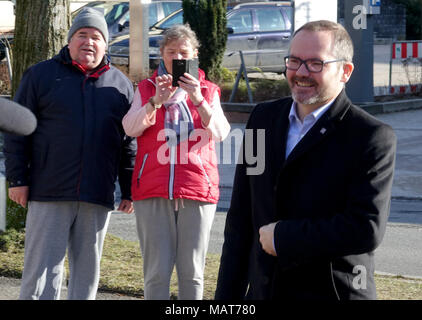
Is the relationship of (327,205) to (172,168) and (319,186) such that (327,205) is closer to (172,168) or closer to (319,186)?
(319,186)

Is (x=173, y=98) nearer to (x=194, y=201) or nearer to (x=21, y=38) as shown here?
(x=194, y=201)

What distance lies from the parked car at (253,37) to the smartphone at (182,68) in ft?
45.3

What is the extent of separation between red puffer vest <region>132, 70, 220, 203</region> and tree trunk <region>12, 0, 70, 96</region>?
7.11 feet

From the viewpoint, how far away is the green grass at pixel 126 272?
591 centimetres

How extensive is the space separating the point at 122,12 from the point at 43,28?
14337 millimetres

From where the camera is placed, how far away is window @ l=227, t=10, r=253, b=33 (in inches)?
787

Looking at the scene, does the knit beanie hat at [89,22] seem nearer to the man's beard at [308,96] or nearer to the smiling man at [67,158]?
the smiling man at [67,158]

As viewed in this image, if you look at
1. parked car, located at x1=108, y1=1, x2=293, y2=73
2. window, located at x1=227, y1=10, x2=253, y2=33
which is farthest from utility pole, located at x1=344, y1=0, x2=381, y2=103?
window, located at x1=227, y1=10, x2=253, y2=33

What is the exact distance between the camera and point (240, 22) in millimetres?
20078

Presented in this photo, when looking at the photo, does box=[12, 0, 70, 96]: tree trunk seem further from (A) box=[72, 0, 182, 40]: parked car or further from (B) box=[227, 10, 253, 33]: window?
(B) box=[227, 10, 253, 33]: window

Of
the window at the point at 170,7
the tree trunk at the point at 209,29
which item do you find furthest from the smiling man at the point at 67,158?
the window at the point at 170,7

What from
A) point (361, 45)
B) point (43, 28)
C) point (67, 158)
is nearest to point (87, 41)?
point (67, 158)
